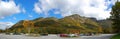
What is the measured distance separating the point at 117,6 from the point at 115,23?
6.38 m

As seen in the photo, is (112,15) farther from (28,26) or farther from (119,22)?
(28,26)

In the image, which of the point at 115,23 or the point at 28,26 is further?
the point at 28,26

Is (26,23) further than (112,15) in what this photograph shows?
Yes

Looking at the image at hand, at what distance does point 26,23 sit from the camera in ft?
613

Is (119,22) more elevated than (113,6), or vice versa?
(113,6)

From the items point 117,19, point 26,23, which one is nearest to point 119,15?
point 117,19

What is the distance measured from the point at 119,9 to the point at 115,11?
1685mm

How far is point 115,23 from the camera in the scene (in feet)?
284

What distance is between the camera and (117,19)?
84.9 metres

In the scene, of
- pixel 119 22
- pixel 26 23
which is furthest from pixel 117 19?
pixel 26 23

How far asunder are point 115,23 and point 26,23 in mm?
109995

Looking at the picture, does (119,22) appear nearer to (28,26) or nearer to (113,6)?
(113,6)

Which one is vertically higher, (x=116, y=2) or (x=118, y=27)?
(x=116, y=2)

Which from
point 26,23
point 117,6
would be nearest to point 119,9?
point 117,6
